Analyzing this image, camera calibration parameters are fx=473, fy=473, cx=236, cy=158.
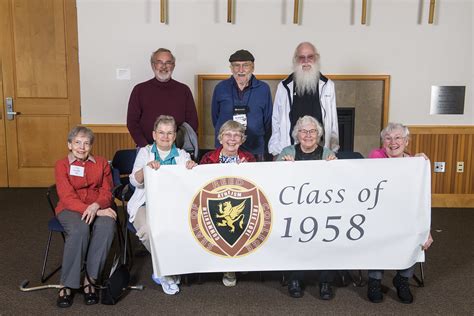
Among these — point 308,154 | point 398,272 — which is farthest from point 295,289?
point 308,154

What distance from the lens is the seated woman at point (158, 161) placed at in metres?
2.94

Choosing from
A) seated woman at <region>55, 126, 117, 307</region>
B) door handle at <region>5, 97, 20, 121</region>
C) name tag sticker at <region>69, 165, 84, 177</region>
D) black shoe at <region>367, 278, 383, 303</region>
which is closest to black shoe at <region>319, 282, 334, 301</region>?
black shoe at <region>367, 278, 383, 303</region>

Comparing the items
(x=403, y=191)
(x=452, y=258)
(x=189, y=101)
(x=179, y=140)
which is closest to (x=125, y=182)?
(x=179, y=140)

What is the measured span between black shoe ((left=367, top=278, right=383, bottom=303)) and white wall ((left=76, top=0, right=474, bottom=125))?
271 cm

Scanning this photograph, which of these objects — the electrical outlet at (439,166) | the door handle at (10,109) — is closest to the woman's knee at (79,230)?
the door handle at (10,109)

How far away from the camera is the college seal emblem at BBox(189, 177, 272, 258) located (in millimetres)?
2738

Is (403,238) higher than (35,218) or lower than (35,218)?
higher

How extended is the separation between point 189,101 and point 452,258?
2.39 m

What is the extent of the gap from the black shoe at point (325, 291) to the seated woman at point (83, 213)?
51.5 inches

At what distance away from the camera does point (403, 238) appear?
2.79 metres

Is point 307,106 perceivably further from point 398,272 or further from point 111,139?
point 111,139

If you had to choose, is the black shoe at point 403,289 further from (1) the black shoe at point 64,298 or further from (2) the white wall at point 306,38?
(2) the white wall at point 306,38

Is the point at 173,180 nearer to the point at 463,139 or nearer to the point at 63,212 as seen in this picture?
the point at 63,212

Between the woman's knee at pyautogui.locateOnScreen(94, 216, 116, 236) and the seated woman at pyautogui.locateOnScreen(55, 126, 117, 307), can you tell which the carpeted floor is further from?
the woman's knee at pyautogui.locateOnScreen(94, 216, 116, 236)
